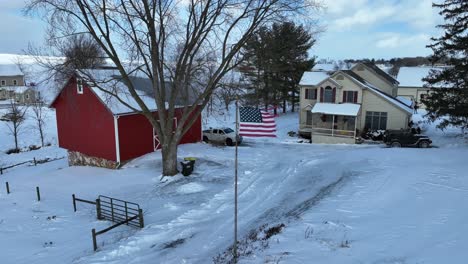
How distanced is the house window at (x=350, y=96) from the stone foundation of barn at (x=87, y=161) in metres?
21.7

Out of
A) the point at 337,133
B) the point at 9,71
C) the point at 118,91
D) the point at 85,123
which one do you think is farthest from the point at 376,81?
the point at 9,71

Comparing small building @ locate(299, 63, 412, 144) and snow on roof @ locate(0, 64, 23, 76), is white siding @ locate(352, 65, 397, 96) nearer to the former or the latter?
small building @ locate(299, 63, 412, 144)

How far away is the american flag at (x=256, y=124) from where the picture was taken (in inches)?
432

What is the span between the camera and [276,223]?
11.2m

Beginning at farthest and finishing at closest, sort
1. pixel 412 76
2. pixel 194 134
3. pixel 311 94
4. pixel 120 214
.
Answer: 1. pixel 412 76
2. pixel 311 94
3. pixel 194 134
4. pixel 120 214

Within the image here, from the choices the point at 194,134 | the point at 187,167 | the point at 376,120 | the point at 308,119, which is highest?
the point at 376,120

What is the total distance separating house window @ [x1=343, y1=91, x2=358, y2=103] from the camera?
31031mm

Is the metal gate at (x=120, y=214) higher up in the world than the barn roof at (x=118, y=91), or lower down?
lower down

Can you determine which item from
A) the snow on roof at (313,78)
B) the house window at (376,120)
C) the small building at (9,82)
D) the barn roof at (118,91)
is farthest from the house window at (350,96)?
the small building at (9,82)

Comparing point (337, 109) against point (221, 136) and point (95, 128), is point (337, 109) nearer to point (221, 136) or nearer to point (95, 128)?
point (221, 136)

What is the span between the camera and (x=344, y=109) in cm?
3041

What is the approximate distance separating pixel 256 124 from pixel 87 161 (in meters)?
17.4

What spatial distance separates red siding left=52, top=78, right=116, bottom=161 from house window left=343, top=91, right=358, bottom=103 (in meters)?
21.6

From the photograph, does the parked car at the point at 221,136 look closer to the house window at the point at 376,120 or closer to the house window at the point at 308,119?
the house window at the point at 308,119
